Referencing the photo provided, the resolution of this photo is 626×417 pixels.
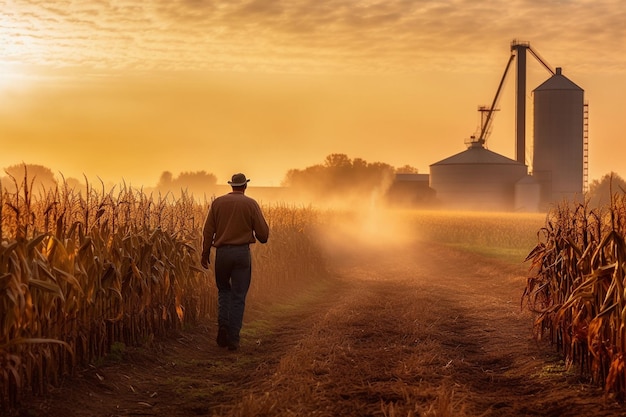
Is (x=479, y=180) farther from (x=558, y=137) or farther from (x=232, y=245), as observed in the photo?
(x=232, y=245)

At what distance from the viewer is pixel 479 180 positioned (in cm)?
8544

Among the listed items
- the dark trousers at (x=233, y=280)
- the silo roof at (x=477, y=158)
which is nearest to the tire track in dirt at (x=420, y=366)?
the dark trousers at (x=233, y=280)

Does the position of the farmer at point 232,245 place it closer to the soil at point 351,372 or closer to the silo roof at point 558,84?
the soil at point 351,372

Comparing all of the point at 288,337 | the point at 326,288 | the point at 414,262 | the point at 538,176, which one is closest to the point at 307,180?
the point at 538,176

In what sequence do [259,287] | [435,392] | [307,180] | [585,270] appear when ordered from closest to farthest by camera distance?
1. [435,392]
2. [585,270]
3. [259,287]
4. [307,180]

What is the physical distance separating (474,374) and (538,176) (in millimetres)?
75317

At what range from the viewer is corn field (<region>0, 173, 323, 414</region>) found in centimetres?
744

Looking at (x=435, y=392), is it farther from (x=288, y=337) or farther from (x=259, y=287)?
(x=259, y=287)

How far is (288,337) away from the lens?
43.8ft

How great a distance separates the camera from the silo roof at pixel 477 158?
280 ft

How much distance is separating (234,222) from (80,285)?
323cm

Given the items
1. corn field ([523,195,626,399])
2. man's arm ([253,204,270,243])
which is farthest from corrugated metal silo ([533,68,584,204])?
man's arm ([253,204,270,243])

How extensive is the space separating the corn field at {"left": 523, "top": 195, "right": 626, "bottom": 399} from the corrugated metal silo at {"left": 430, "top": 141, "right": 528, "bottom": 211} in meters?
74.3

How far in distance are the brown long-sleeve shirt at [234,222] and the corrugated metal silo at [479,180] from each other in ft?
246
